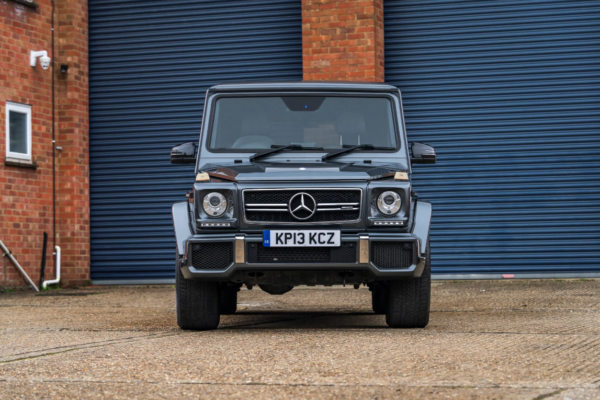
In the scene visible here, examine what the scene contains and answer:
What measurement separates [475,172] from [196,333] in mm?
8171

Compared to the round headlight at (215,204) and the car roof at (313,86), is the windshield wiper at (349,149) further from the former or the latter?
the round headlight at (215,204)

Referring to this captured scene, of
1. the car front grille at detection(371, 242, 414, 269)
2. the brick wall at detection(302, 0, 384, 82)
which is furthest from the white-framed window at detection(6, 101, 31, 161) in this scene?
the car front grille at detection(371, 242, 414, 269)

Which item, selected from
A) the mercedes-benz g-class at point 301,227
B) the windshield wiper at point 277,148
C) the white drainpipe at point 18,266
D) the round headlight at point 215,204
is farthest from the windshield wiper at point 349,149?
the white drainpipe at point 18,266

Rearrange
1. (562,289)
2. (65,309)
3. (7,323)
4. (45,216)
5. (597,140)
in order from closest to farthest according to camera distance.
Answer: (7,323) → (65,309) → (562,289) → (597,140) → (45,216)

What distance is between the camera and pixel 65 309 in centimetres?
1022

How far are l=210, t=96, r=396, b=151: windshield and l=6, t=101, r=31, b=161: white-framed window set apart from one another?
7.84 metres

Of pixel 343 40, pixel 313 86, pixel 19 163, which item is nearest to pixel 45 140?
pixel 19 163

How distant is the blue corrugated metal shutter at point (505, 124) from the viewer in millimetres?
13594

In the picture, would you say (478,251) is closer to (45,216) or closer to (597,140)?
(597,140)

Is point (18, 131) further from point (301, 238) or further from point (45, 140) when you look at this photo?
point (301, 238)

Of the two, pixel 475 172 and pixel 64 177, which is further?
pixel 64 177

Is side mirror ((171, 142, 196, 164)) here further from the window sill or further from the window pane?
the window pane

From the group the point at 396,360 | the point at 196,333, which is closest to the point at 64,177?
the point at 196,333

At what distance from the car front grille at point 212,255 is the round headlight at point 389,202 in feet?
3.79
